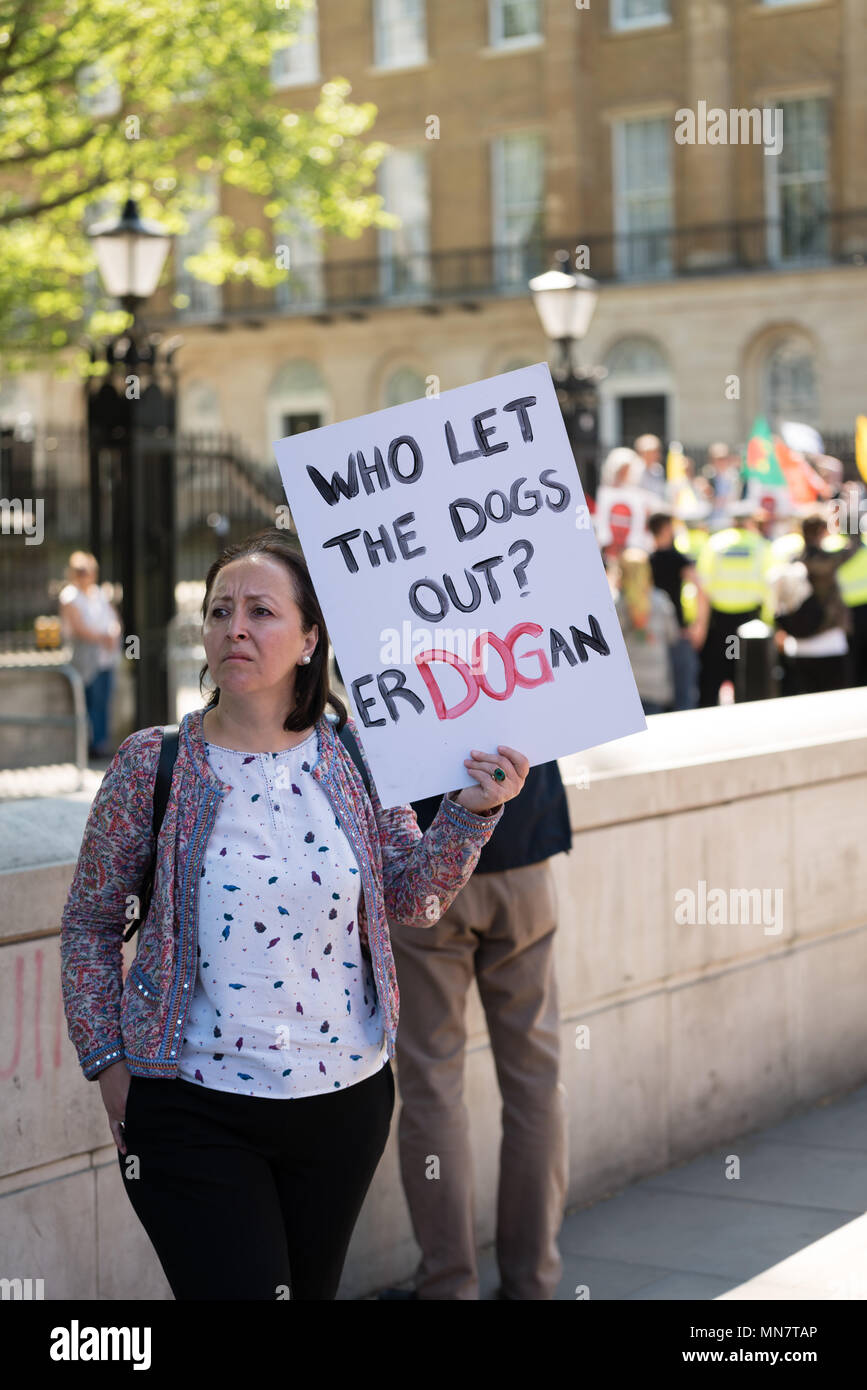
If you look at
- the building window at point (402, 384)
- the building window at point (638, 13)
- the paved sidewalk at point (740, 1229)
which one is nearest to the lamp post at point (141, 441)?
the paved sidewalk at point (740, 1229)

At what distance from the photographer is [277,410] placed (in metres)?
41.4

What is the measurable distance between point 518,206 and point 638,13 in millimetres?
4426

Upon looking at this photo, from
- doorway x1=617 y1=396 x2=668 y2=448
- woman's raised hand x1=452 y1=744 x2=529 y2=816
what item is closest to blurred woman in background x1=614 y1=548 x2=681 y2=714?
woman's raised hand x1=452 y1=744 x2=529 y2=816

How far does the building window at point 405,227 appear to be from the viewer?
3988cm

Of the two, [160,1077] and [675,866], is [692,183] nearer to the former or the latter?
[675,866]

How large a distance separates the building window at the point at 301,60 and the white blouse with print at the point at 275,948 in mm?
39746

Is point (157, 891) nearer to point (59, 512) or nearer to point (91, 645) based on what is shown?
point (91, 645)

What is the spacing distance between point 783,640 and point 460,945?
9522mm

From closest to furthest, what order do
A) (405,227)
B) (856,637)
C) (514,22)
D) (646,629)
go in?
1. (646,629)
2. (856,637)
3. (514,22)
4. (405,227)

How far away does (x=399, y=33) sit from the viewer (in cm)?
3994

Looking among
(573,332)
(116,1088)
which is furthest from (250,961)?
(573,332)

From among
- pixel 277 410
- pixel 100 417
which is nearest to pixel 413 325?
pixel 277 410

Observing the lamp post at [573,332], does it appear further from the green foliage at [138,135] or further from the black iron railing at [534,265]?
the black iron railing at [534,265]
